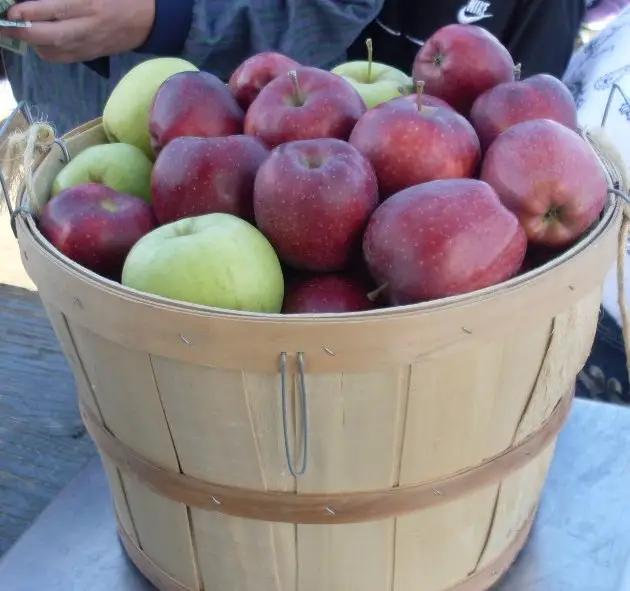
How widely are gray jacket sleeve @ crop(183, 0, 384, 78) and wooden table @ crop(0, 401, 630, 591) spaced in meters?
0.67

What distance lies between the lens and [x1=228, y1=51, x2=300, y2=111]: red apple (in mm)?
858

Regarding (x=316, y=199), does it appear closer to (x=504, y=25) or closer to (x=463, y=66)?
(x=463, y=66)

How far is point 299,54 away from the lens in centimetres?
124

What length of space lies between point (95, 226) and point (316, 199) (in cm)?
22

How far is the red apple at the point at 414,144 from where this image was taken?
0.69m

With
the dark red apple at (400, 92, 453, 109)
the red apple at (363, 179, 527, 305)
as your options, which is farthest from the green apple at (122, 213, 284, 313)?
the dark red apple at (400, 92, 453, 109)

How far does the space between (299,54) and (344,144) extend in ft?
2.04

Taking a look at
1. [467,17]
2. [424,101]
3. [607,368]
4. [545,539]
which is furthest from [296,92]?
[607,368]

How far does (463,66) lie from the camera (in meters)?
0.82

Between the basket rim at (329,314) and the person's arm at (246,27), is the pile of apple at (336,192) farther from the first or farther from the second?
the person's arm at (246,27)

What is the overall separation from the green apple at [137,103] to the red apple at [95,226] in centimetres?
18

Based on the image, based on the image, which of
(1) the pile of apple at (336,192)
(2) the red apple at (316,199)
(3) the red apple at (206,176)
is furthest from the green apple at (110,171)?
(2) the red apple at (316,199)

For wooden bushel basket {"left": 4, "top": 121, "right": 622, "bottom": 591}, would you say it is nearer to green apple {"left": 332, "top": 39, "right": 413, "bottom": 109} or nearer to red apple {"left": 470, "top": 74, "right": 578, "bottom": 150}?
red apple {"left": 470, "top": 74, "right": 578, "bottom": 150}

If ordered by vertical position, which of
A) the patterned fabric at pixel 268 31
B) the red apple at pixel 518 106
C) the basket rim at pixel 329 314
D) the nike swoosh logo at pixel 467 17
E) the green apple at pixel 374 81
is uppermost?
the red apple at pixel 518 106
